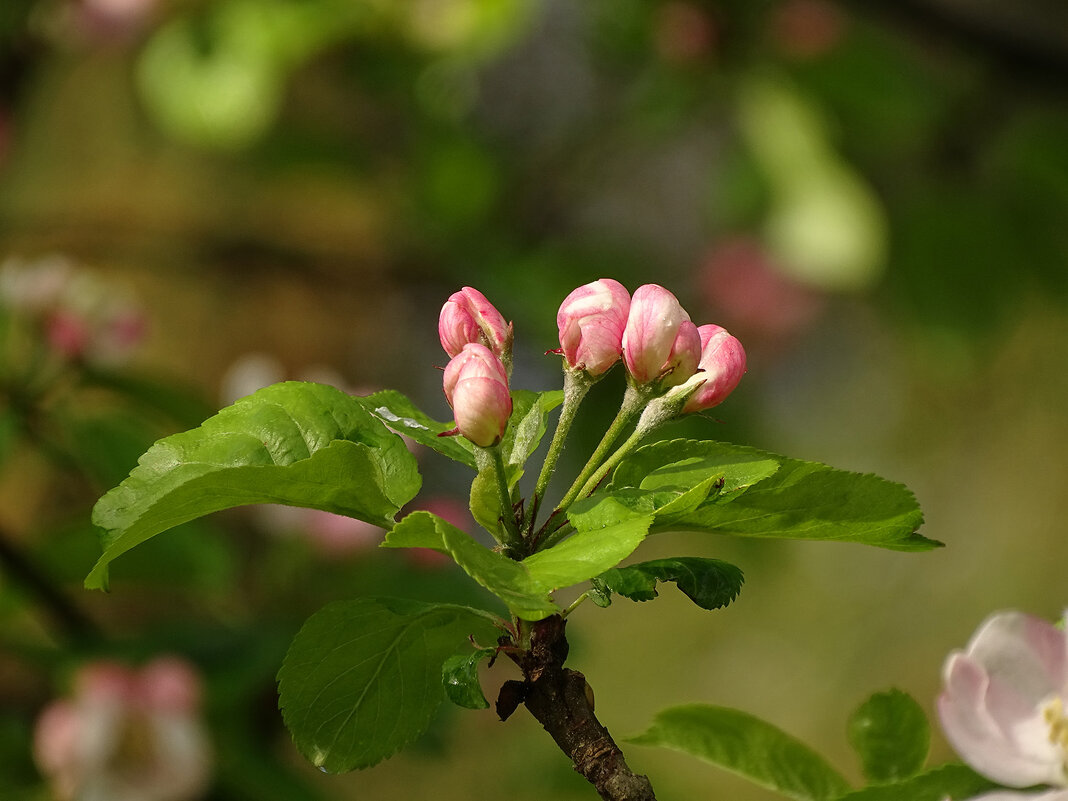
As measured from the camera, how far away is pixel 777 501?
33 cm

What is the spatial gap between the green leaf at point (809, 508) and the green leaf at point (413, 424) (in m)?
0.08

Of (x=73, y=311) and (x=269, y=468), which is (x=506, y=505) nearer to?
(x=269, y=468)

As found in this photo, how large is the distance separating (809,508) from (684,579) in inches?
1.7

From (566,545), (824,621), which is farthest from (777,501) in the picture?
(824,621)

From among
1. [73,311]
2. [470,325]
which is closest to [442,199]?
[73,311]

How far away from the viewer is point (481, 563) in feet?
1.00

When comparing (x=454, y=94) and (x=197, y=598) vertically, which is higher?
(x=454, y=94)

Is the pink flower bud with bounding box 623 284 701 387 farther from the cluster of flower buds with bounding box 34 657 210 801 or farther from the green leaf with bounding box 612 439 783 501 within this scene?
the cluster of flower buds with bounding box 34 657 210 801

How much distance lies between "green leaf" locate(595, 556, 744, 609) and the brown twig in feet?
0.09

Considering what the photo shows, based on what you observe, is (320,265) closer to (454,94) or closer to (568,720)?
(454,94)

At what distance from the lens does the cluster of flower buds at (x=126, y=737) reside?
0.81 metres

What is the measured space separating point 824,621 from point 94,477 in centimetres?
230

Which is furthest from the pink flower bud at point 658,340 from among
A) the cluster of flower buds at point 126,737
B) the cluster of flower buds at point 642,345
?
the cluster of flower buds at point 126,737

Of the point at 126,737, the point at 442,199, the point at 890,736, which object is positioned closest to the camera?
the point at 890,736
